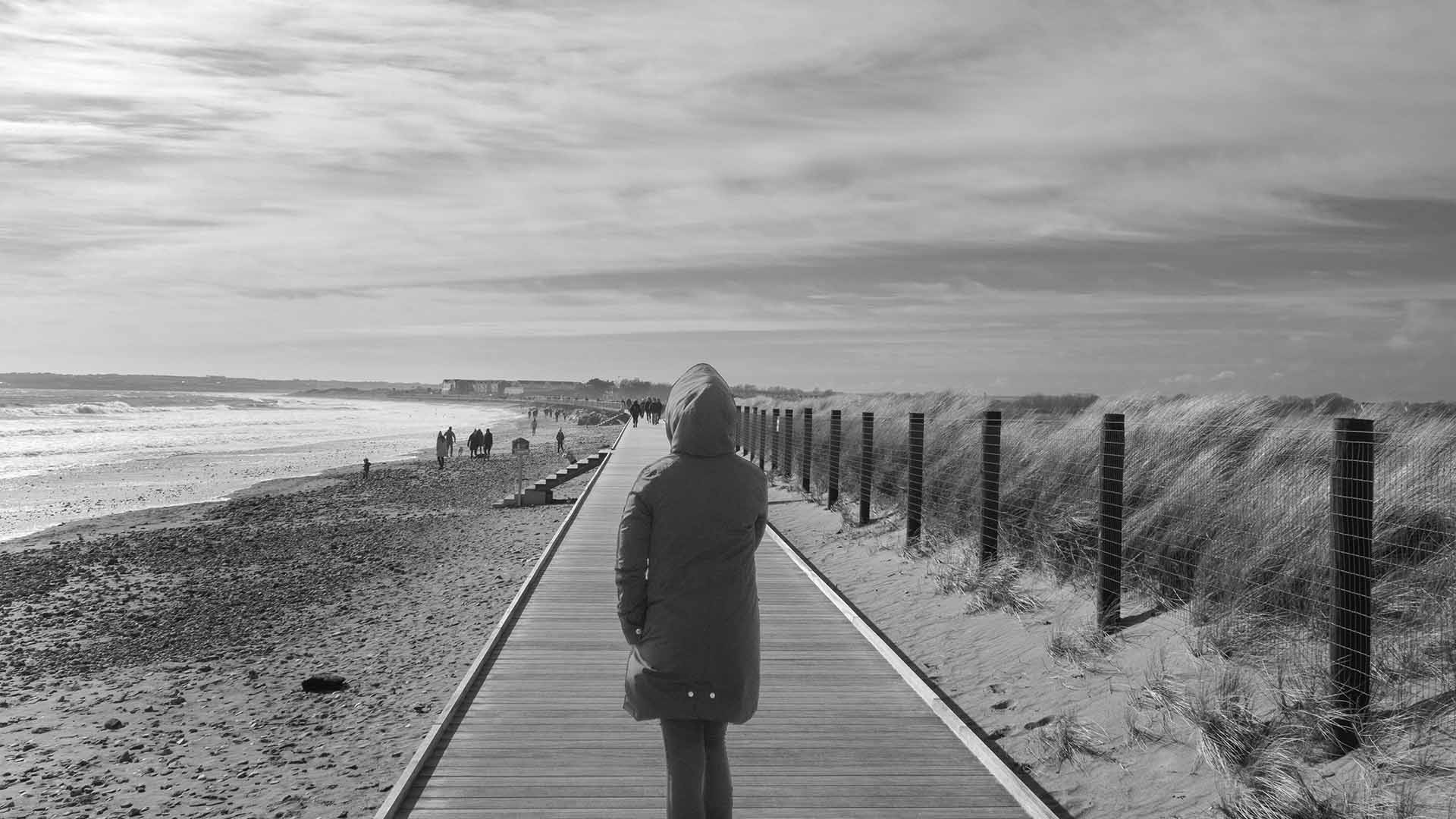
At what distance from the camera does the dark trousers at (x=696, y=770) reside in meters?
3.11

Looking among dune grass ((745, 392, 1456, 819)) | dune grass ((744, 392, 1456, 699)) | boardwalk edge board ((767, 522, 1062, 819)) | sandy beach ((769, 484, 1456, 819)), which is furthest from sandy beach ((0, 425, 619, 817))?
dune grass ((744, 392, 1456, 699))

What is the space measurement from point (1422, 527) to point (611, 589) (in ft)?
20.3

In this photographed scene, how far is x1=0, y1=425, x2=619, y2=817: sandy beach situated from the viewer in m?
5.82

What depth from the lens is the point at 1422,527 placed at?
5590 millimetres

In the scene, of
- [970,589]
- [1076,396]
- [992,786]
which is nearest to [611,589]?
[970,589]

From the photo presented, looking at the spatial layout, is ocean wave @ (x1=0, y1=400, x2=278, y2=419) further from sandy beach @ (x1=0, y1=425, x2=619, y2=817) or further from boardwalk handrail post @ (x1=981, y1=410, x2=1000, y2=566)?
boardwalk handrail post @ (x1=981, y1=410, x2=1000, y2=566)

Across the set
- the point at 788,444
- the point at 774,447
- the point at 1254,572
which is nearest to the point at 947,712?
the point at 1254,572

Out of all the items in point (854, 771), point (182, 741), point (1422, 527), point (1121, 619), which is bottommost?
point (182, 741)

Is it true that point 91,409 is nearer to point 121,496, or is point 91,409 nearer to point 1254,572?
point 121,496

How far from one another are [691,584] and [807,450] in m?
14.4

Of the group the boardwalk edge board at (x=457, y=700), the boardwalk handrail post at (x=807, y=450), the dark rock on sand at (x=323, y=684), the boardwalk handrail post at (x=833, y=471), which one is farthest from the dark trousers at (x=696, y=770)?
the boardwalk handrail post at (x=807, y=450)

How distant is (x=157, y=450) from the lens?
35062 mm

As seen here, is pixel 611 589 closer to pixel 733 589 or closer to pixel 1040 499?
pixel 1040 499

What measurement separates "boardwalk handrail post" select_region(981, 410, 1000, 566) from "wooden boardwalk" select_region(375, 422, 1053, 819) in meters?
1.68
